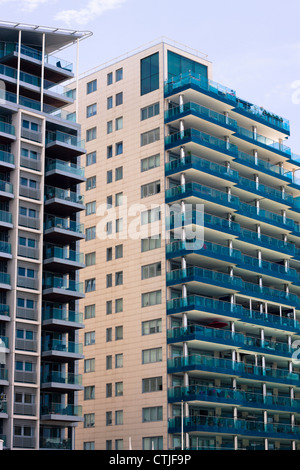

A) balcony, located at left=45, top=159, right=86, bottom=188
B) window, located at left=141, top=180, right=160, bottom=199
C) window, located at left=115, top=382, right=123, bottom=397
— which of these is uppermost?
window, located at left=141, top=180, right=160, bottom=199

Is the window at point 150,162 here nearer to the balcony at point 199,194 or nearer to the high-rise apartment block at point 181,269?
the high-rise apartment block at point 181,269

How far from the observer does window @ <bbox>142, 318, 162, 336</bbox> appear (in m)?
88.6

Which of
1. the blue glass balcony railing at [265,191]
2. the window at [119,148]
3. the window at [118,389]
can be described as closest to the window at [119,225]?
the window at [119,148]

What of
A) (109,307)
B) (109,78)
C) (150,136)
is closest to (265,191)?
(150,136)

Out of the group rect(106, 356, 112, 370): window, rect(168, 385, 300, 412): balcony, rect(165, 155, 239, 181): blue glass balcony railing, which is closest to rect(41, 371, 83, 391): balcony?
rect(168, 385, 300, 412): balcony

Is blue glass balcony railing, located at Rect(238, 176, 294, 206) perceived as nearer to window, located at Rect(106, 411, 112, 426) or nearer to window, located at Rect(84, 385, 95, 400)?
window, located at Rect(84, 385, 95, 400)

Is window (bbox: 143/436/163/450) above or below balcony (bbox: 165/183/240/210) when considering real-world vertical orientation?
below

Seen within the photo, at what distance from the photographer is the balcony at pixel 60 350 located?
77.9m

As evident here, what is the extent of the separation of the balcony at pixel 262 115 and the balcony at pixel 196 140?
6.55 m

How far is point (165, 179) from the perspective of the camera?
305 feet

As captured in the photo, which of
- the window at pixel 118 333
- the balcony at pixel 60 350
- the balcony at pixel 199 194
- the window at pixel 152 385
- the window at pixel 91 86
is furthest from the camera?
the window at pixel 91 86

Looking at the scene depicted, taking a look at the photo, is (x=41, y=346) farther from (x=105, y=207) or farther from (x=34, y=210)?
(x=105, y=207)

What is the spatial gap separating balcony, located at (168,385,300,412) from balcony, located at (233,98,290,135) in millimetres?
34300
